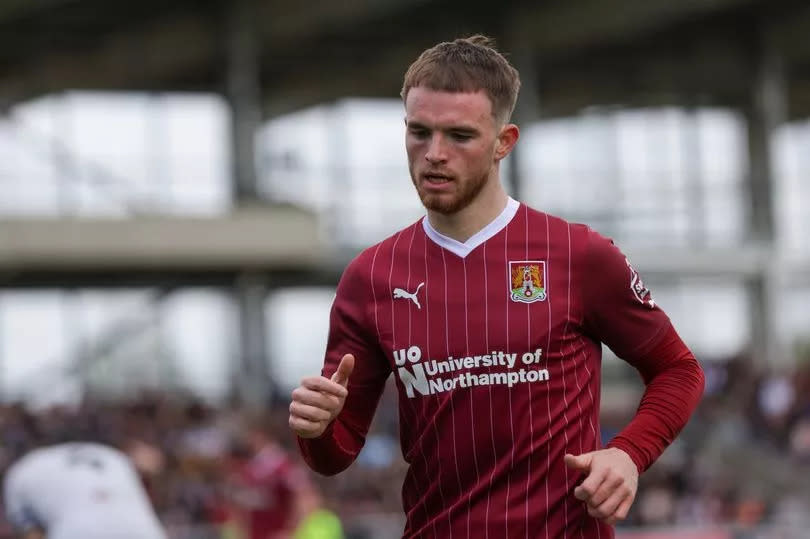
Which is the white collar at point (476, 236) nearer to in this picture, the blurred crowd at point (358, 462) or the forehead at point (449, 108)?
the forehead at point (449, 108)

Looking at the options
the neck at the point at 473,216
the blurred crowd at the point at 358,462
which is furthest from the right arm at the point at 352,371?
the blurred crowd at the point at 358,462

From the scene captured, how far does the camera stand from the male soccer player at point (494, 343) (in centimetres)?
385

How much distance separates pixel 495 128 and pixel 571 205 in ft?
92.1

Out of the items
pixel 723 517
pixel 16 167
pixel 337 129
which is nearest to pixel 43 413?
pixel 16 167

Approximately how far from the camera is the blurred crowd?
50.6ft

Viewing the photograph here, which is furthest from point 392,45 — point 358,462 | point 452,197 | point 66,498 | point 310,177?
point 452,197

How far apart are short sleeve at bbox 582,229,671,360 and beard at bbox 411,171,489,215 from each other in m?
0.31

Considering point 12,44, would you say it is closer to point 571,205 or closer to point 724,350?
point 571,205

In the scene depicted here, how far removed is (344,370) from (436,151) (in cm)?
57

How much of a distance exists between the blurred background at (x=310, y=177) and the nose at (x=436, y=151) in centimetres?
1961

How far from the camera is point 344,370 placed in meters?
3.74

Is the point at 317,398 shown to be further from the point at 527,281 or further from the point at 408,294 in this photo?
the point at 527,281

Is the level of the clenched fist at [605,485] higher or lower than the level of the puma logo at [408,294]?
lower

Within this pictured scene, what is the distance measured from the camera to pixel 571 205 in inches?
1251
